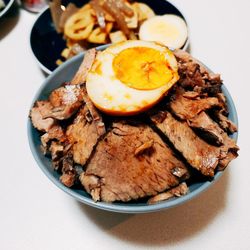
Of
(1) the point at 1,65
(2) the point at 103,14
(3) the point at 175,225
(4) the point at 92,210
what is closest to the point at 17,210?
(4) the point at 92,210

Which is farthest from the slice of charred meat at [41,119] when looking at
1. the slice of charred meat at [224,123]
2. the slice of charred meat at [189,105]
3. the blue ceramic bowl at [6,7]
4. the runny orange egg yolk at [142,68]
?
the blue ceramic bowl at [6,7]

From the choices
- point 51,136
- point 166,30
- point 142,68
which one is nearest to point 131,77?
point 142,68

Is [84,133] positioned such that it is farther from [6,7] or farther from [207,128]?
[6,7]

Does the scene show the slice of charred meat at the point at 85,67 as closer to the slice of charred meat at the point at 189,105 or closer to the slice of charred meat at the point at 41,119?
the slice of charred meat at the point at 41,119

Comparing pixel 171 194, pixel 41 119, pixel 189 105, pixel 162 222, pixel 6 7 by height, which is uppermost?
pixel 6 7

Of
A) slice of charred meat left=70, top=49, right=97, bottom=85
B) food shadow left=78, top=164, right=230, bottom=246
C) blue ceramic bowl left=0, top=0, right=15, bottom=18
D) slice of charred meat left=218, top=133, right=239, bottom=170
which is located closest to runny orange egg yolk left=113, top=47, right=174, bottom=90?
slice of charred meat left=70, top=49, right=97, bottom=85

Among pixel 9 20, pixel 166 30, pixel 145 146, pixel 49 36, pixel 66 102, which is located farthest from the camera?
pixel 9 20
